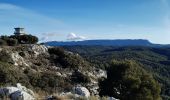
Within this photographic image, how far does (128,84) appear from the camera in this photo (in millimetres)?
43062

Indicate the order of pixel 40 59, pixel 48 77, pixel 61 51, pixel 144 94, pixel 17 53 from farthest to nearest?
pixel 61 51
pixel 40 59
pixel 17 53
pixel 48 77
pixel 144 94

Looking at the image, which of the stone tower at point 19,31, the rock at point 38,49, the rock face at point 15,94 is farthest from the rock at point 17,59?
the rock face at point 15,94

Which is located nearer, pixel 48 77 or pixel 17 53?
pixel 48 77

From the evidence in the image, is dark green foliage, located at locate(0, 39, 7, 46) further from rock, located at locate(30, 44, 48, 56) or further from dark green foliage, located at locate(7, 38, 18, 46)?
rock, located at locate(30, 44, 48, 56)

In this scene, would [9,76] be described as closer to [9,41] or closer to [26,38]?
[9,41]

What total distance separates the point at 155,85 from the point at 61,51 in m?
33.1

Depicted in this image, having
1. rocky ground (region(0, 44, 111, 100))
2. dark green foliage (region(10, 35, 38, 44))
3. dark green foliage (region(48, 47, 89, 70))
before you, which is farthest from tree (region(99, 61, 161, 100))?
dark green foliage (region(10, 35, 38, 44))

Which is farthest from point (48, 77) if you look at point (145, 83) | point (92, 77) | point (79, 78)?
point (145, 83)

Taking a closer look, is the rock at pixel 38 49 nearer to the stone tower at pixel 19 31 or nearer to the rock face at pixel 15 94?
the stone tower at pixel 19 31

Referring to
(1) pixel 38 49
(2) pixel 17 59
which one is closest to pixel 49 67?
(1) pixel 38 49

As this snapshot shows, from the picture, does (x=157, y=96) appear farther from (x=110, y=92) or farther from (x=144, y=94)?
(x=110, y=92)

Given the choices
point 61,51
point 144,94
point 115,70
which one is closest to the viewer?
point 144,94

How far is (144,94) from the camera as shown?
43.6 metres

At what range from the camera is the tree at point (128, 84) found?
42.8 m
